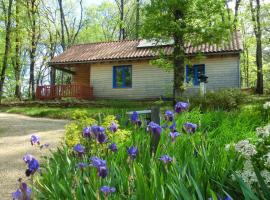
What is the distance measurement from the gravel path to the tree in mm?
6075

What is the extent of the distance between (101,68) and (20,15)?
9254mm

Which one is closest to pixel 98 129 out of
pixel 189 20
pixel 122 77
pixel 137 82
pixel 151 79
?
pixel 189 20

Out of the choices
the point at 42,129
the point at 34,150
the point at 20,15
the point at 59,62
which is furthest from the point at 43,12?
the point at 34,150

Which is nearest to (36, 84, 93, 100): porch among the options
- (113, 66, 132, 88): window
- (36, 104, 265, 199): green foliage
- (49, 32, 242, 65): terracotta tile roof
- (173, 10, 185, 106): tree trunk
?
(113, 66, 132, 88): window

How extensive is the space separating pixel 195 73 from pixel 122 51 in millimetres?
5305

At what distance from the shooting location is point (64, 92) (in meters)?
20.3

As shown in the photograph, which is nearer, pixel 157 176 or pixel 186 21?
pixel 157 176

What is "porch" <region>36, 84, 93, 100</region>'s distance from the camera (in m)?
20.2

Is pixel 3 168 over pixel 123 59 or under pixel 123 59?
under

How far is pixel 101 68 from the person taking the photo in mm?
21875

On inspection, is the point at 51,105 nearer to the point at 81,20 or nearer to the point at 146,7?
the point at 146,7

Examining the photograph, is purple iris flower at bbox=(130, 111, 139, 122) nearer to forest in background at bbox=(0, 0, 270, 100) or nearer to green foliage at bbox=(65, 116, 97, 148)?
green foliage at bbox=(65, 116, 97, 148)

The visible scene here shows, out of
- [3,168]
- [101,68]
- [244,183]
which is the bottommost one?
[3,168]

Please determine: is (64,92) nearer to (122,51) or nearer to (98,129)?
(122,51)
